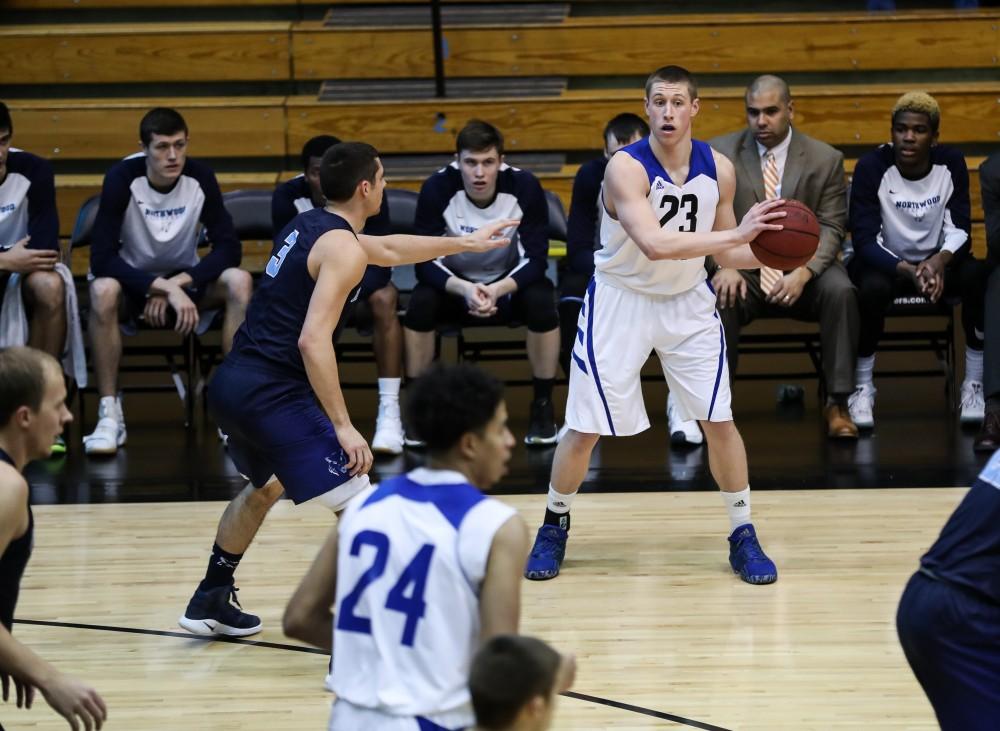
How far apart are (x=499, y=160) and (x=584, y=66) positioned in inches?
96.2

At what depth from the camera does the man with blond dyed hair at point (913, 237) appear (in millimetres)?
6898

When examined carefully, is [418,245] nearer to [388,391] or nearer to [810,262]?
[388,391]

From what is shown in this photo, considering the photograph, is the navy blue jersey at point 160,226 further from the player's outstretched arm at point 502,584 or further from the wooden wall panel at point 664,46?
the player's outstretched arm at point 502,584

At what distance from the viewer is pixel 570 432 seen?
5.03m

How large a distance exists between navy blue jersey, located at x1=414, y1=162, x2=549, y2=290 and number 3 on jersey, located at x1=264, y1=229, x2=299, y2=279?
2.72 meters

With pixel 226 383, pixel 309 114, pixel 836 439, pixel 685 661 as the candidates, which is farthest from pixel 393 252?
pixel 309 114

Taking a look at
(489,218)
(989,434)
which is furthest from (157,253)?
(989,434)

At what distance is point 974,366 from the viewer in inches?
275

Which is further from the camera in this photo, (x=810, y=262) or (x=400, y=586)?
(x=810, y=262)

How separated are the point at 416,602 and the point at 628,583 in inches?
106

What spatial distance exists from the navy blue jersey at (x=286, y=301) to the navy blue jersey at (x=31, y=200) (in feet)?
10.2

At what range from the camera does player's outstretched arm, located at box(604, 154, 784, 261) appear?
4.34 m

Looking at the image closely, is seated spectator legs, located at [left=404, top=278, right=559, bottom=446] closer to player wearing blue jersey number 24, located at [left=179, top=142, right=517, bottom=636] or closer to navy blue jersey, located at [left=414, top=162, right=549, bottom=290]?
navy blue jersey, located at [left=414, top=162, right=549, bottom=290]

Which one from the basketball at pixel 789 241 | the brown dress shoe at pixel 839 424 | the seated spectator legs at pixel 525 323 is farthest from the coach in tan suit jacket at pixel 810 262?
the basketball at pixel 789 241
